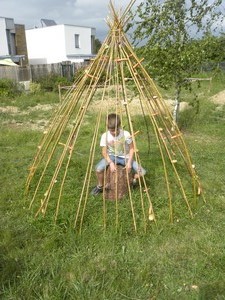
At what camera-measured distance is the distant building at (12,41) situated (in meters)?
23.8

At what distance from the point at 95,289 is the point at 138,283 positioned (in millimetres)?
374

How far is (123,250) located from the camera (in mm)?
3045

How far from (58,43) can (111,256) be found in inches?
1269

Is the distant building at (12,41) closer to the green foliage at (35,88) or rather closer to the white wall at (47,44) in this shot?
the white wall at (47,44)

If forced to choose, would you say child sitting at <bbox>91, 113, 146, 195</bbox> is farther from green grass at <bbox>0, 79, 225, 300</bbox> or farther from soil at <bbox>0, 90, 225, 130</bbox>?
soil at <bbox>0, 90, 225, 130</bbox>

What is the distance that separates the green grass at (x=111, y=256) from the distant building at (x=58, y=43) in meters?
29.7

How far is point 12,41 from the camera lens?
83.2 ft

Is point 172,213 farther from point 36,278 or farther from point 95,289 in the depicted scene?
A: point 36,278

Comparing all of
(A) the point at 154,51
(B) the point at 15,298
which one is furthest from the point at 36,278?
(A) the point at 154,51

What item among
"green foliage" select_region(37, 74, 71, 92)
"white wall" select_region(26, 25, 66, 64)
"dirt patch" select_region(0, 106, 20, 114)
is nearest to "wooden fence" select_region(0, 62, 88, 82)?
"green foliage" select_region(37, 74, 71, 92)

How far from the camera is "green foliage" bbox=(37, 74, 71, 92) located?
673 inches

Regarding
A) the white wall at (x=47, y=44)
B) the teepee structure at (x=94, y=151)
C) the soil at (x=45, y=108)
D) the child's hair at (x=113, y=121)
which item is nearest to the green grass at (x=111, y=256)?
the teepee structure at (x=94, y=151)

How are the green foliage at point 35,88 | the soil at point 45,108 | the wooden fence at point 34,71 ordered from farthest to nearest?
the wooden fence at point 34,71
the green foliage at point 35,88
the soil at point 45,108

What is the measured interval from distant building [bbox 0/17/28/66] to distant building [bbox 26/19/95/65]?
20.7 feet
